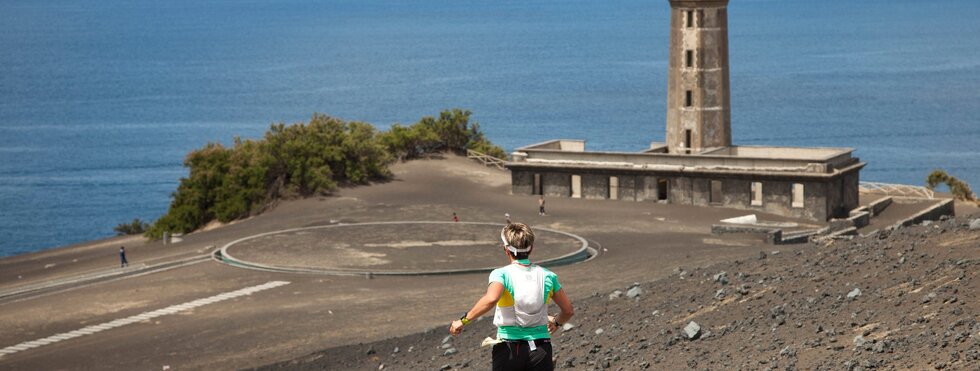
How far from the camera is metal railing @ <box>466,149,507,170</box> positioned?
70125mm

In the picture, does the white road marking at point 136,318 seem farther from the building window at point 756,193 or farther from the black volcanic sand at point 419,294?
the building window at point 756,193

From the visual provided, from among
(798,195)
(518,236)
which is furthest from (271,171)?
(518,236)

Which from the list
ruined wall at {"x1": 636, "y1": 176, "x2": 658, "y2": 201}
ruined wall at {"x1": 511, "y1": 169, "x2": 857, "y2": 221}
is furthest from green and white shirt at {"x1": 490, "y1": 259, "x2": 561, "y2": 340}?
ruined wall at {"x1": 636, "y1": 176, "x2": 658, "y2": 201}

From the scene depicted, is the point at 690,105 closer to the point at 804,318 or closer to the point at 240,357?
the point at 240,357

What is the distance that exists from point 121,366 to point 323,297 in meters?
7.83

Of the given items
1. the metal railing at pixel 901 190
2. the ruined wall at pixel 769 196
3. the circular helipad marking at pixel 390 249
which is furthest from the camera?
the metal railing at pixel 901 190

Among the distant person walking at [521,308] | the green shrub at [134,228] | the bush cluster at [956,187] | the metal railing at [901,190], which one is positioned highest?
the distant person walking at [521,308]

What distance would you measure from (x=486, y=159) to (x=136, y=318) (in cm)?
3427

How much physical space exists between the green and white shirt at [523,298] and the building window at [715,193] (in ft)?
142

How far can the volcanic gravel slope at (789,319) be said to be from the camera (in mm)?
19688

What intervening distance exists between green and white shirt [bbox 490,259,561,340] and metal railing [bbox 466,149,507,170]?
5549cm

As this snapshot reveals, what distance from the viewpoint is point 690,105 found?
5944cm

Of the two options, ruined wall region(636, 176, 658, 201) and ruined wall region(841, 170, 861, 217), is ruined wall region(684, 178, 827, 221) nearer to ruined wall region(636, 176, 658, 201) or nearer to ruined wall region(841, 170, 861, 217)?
ruined wall region(636, 176, 658, 201)

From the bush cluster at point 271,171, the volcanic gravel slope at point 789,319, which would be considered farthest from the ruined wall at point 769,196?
the volcanic gravel slope at point 789,319
